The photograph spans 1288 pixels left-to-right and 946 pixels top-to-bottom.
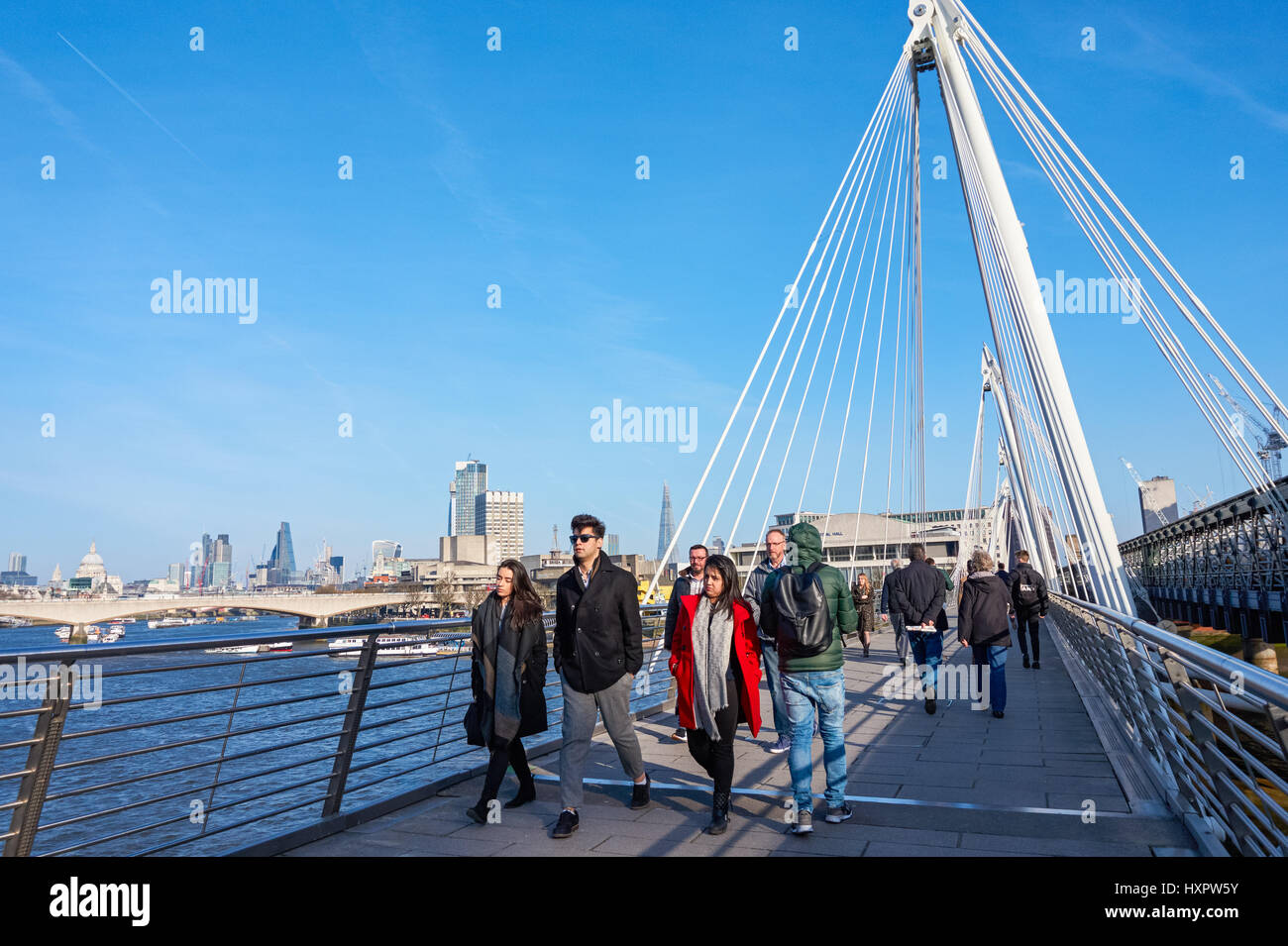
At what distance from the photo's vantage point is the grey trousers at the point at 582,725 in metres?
4.78

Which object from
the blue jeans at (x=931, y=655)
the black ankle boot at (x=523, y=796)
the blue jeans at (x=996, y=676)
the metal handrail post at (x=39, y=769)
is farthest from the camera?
the blue jeans at (x=931, y=655)

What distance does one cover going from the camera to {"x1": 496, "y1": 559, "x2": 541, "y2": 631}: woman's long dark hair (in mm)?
5062

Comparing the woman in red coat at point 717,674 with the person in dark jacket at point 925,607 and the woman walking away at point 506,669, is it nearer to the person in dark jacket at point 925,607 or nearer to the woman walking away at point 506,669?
the woman walking away at point 506,669

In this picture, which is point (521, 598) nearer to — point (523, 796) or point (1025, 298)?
point (523, 796)

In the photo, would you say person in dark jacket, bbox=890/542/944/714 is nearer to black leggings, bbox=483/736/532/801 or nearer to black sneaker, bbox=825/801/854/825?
black sneaker, bbox=825/801/854/825

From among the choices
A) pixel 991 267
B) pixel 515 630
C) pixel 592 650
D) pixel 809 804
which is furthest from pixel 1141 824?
pixel 991 267

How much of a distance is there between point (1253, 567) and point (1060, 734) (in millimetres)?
20030

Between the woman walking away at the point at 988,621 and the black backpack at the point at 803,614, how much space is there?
13.7 feet

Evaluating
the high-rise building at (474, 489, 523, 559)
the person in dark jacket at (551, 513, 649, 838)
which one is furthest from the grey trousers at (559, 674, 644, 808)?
the high-rise building at (474, 489, 523, 559)

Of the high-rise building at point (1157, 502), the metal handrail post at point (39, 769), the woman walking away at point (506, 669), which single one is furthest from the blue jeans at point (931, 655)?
the high-rise building at point (1157, 502)

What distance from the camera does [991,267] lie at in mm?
11617

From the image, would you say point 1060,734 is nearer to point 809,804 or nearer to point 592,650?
point 809,804

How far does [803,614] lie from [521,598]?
1585mm

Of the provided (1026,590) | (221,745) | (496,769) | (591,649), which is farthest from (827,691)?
(221,745)
